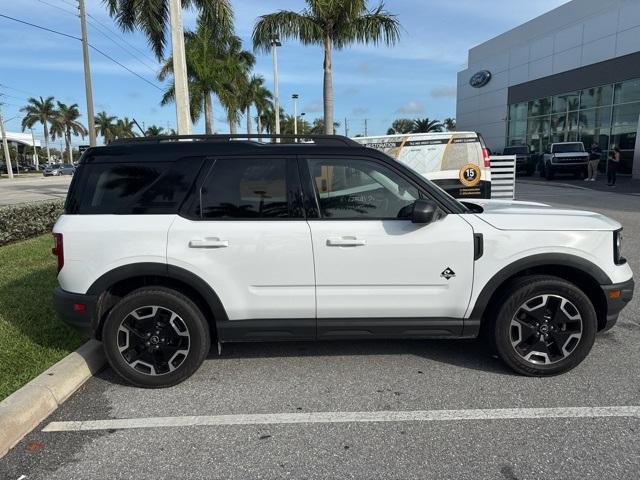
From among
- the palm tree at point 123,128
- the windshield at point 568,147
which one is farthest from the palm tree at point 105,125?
the windshield at point 568,147

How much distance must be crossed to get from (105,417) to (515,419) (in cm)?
267

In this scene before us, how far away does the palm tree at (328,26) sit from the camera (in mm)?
16203

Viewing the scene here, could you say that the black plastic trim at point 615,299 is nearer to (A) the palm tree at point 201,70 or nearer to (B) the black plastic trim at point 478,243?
(B) the black plastic trim at point 478,243

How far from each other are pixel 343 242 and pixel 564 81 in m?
35.7

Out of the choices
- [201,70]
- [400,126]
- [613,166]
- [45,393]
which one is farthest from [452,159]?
[400,126]

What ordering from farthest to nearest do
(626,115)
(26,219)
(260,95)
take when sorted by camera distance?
(260,95), (626,115), (26,219)

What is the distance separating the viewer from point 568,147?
27.2m

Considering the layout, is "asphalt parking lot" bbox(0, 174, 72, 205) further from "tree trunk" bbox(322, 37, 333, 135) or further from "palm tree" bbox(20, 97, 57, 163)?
"palm tree" bbox(20, 97, 57, 163)

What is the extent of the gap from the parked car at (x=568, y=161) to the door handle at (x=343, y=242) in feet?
85.7

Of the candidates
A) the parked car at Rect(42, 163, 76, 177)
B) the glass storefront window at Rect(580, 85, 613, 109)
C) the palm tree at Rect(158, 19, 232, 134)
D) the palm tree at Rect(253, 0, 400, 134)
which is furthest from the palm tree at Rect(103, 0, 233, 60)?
the parked car at Rect(42, 163, 76, 177)

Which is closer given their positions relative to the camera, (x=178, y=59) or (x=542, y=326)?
(x=542, y=326)

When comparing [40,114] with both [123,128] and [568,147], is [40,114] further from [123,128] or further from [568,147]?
[568,147]

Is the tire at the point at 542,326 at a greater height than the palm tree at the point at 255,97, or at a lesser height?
lesser

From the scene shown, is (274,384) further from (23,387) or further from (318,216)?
(23,387)
